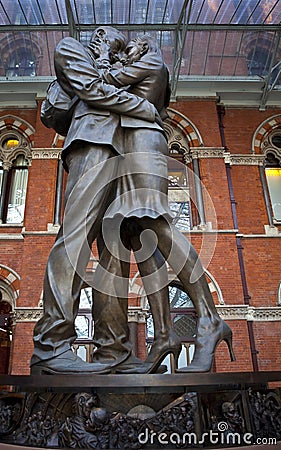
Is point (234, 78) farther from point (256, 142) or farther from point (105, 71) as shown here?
point (105, 71)

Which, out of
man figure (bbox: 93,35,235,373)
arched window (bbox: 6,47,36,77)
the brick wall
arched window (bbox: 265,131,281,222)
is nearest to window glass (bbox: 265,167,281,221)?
arched window (bbox: 265,131,281,222)

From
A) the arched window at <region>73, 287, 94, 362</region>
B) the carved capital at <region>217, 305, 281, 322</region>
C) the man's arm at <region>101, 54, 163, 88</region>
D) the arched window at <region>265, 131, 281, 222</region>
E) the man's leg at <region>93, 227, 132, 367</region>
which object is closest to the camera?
the man's leg at <region>93, 227, 132, 367</region>

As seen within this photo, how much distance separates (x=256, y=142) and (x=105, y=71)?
888 centimetres

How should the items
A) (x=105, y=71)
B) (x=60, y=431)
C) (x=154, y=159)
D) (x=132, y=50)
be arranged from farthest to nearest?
(x=132, y=50), (x=105, y=71), (x=154, y=159), (x=60, y=431)

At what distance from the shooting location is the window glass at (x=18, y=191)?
1058 cm

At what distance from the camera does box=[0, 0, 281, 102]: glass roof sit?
931cm

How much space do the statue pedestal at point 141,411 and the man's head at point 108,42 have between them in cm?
224

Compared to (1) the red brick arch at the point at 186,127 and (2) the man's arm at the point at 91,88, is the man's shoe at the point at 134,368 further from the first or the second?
(1) the red brick arch at the point at 186,127

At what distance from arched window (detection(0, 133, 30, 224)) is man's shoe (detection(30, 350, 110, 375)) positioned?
28.5ft

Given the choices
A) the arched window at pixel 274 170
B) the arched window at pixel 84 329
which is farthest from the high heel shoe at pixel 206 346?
the arched window at pixel 274 170

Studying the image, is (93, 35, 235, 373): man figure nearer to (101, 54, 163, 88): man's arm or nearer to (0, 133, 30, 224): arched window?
(101, 54, 163, 88): man's arm

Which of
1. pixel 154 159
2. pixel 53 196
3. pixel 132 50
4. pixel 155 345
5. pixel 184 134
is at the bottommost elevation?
pixel 155 345

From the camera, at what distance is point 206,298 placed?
2.33 m

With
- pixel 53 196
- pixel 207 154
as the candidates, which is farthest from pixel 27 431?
pixel 207 154
